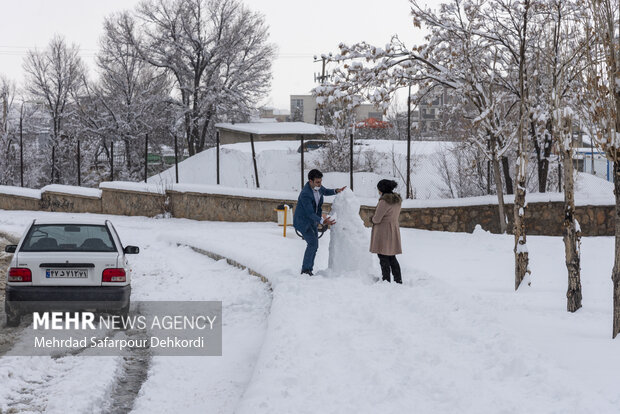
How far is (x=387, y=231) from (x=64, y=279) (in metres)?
4.46

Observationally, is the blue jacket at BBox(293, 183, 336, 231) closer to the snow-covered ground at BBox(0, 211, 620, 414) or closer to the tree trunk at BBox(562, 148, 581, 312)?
the snow-covered ground at BBox(0, 211, 620, 414)

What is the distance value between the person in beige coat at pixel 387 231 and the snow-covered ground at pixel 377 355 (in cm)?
37

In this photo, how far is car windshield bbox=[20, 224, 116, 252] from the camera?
8859 mm

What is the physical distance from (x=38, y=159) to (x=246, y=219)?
30845mm

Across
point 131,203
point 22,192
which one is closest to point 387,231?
point 131,203

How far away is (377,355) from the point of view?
258 inches

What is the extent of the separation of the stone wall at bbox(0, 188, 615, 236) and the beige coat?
7.71 metres

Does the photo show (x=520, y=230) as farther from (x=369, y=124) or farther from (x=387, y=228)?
(x=369, y=124)

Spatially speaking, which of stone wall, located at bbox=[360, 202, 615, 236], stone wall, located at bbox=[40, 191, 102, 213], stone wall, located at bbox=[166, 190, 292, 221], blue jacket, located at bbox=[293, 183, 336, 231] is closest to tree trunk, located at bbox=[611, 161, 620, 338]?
blue jacket, located at bbox=[293, 183, 336, 231]

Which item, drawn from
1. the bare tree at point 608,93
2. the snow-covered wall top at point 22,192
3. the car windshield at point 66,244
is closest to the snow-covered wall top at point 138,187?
the snow-covered wall top at point 22,192

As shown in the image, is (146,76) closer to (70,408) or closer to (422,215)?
(422,215)

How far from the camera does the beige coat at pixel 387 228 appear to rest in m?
10.3

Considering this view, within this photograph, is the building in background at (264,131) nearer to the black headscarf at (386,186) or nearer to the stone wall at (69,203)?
the stone wall at (69,203)

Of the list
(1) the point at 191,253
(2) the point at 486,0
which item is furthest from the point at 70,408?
(2) the point at 486,0
